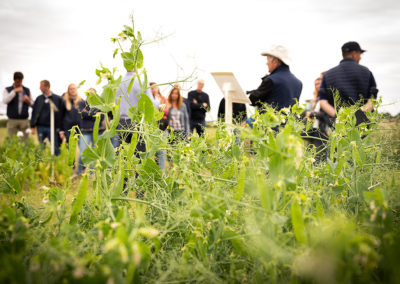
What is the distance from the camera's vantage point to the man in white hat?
3.34 meters

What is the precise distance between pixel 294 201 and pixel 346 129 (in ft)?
2.47

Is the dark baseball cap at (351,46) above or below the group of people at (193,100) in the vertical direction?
above

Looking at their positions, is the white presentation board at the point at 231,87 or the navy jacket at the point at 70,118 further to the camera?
the navy jacket at the point at 70,118

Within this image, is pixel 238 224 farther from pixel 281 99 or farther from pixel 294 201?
pixel 281 99

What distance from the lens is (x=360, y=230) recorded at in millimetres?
964

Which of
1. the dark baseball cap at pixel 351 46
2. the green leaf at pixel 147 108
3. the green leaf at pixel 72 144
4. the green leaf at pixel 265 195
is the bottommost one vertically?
the green leaf at pixel 265 195

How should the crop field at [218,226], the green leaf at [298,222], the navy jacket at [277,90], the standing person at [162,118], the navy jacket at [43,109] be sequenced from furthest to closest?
the navy jacket at [43,109] < the navy jacket at [277,90] < the standing person at [162,118] < the green leaf at [298,222] < the crop field at [218,226]

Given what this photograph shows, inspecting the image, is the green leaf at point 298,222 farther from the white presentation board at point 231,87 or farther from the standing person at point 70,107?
the standing person at point 70,107

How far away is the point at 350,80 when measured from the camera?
3678mm

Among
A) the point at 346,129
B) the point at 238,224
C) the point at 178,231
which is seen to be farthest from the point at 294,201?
the point at 346,129

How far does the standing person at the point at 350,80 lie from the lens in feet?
12.0

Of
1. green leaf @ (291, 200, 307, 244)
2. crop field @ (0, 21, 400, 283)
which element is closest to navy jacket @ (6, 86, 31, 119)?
crop field @ (0, 21, 400, 283)

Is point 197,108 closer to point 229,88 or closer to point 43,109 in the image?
point 43,109

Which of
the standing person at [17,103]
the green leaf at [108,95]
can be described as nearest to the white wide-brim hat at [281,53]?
the green leaf at [108,95]
